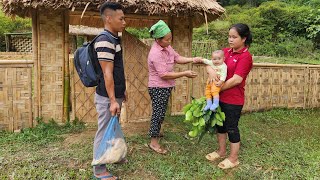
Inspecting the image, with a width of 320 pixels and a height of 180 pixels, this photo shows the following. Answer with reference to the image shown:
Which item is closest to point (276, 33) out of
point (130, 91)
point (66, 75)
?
point (130, 91)

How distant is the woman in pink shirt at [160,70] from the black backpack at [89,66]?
786 mm

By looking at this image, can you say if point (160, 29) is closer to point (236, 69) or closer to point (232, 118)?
point (236, 69)

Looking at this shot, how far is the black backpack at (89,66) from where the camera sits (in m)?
2.71

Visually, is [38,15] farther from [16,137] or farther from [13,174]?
[13,174]

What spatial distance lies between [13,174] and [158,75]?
191cm

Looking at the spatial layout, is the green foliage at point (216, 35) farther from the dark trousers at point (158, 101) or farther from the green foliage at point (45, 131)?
the dark trousers at point (158, 101)

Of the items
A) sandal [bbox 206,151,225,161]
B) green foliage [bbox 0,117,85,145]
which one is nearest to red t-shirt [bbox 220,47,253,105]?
sandal [bbox 206,151,225,161]

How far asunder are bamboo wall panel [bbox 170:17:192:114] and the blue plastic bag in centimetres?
289

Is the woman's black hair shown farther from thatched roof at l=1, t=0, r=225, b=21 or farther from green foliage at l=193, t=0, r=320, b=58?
green foliage at l=193, t=0, r=320, b=58

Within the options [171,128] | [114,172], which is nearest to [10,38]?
[171,128]

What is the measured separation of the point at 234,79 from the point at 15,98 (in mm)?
3329

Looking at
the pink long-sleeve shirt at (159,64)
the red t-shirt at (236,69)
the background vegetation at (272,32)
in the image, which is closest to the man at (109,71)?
the pink long-sleeve shirt at (159,64)

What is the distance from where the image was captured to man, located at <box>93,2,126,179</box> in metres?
2.63

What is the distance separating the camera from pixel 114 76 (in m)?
2.83
